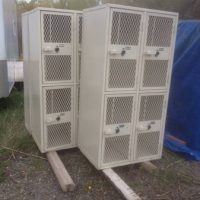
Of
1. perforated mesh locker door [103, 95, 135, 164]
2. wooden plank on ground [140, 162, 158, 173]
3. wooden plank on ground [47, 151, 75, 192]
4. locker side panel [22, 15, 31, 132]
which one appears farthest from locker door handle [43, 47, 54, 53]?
wooden plank on ground [140, 162, 158, 173]

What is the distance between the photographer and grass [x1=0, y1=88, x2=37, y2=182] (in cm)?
317

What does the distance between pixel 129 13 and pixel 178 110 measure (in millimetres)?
1605

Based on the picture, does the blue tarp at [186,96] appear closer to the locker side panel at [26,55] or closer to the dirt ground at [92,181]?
the dirt ground at [92,181]

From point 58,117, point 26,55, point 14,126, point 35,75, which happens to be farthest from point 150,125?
point 14,126

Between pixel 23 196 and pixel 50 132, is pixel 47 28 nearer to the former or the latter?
pixel 50 132

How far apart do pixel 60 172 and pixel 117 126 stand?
769 mm

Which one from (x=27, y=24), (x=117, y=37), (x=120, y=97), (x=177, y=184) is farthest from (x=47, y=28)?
(x=177, y=184)

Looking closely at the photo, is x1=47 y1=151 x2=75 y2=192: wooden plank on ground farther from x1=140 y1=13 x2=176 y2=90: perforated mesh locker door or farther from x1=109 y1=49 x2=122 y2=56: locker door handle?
x1=109 y1=49 x2=122 y2=56: locker door handle

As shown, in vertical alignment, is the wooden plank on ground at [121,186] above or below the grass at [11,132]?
above

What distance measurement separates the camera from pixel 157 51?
2.59 metres

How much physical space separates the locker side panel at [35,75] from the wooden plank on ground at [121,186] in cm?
91

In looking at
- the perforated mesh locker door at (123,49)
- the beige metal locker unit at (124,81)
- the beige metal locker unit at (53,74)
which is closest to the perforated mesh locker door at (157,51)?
the beige metal locker unit at (124,81)

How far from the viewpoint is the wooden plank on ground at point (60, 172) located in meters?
2.52

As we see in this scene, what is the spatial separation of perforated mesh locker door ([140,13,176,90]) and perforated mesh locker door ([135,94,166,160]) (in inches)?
5.9
